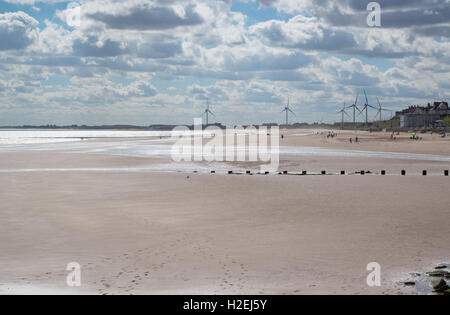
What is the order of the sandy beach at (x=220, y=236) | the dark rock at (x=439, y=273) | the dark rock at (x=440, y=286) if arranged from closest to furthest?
the dark rock at (x=440, y=286)
the sandy beach at (x=220, y=236)
the dark rock at (x=439, y=273)

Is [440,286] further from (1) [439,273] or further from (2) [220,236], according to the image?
(2) [220,236]

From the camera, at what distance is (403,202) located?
21.9m

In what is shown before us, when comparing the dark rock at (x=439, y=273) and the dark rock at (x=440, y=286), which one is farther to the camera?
the dark rock at (x=439, y=273)

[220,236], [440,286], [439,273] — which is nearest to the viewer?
[440,286]

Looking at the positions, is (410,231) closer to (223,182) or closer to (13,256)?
(13,256)

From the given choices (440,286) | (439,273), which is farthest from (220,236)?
(440,286)

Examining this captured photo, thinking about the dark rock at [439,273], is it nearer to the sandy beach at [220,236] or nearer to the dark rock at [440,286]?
the sandy beach at [220,236]

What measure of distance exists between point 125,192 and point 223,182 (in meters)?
6.82

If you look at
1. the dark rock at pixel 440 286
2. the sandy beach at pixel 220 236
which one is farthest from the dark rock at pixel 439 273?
the dark rock at pixel 440 286

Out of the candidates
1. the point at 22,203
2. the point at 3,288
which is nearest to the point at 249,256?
the point at 3,288

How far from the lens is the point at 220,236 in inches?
606

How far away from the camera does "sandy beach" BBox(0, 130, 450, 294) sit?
35.7 ft

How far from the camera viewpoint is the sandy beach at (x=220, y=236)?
1088cm

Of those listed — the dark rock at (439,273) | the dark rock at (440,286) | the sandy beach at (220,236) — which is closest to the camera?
the dark rock at (440,286)
